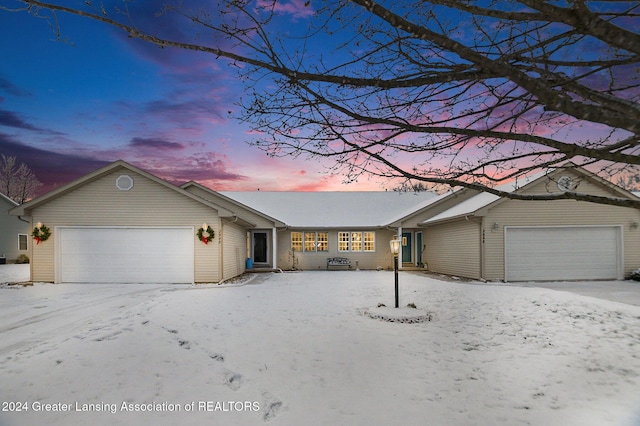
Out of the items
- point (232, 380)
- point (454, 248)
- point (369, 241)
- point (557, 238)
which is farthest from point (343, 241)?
point (232, 380)

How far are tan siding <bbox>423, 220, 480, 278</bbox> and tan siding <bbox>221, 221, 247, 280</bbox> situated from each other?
10.7m

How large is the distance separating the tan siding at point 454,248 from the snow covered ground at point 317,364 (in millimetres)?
6344

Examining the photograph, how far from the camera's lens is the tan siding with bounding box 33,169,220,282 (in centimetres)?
1433

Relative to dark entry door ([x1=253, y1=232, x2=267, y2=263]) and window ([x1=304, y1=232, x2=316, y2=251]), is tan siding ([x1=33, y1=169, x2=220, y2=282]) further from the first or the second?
window ([x1=304, y1=232, x2=316, y2=251])

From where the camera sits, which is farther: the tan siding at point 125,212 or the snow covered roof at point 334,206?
the snow covered roof at point 334,206

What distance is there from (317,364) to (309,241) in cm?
1721

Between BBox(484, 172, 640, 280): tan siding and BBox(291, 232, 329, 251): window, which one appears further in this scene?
BBox(291, 232, 329, 251): window

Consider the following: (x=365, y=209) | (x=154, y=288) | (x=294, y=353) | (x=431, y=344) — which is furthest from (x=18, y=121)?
(x=431, y=344)

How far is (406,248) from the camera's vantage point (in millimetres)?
22328

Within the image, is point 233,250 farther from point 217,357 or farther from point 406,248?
point 217,357

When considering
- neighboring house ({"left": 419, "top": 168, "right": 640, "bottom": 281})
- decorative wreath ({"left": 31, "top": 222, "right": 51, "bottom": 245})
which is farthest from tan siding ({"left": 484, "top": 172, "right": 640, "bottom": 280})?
decorative wreath ({"left": 31, "top": 222, "right": 51, "bottom": 245})

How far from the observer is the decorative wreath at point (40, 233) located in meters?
14.0

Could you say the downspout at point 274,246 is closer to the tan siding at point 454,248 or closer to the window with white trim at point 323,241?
the window with white trim at point 323,241

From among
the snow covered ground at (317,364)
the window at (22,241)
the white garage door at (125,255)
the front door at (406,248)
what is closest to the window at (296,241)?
the front door at (406,248)
